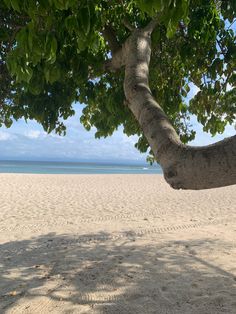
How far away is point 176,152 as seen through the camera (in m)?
2.47

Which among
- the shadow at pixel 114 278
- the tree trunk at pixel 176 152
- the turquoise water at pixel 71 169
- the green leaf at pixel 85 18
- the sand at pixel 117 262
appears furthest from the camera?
the turquoise water at pixel 71 169

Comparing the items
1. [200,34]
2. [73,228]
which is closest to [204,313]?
[200,34]

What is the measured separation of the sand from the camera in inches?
197

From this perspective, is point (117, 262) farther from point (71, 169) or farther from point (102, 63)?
point (71, 169)

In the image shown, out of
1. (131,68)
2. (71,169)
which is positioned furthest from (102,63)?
(71,169)

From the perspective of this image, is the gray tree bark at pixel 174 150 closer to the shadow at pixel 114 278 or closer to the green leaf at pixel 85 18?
the green leaf at pixel 85 18

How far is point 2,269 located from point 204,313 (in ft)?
12.1

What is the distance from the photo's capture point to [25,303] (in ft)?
16.3

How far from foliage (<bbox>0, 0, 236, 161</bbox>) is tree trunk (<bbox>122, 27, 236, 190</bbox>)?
1.78ft

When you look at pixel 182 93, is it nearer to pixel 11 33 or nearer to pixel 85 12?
pixel 11 33

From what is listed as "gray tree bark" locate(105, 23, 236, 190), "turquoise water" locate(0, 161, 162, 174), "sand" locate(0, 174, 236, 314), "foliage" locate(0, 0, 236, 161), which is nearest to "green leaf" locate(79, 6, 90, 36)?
"foliage" locate(0, 0, 236, 161)

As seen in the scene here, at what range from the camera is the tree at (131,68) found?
2.16 meters

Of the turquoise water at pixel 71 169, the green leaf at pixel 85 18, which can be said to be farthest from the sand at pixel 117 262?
the turquoise water at pixel 71 169

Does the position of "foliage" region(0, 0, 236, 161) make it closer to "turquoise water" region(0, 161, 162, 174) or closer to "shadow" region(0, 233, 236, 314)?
"shadow" region(0, 233, 236, 314)
